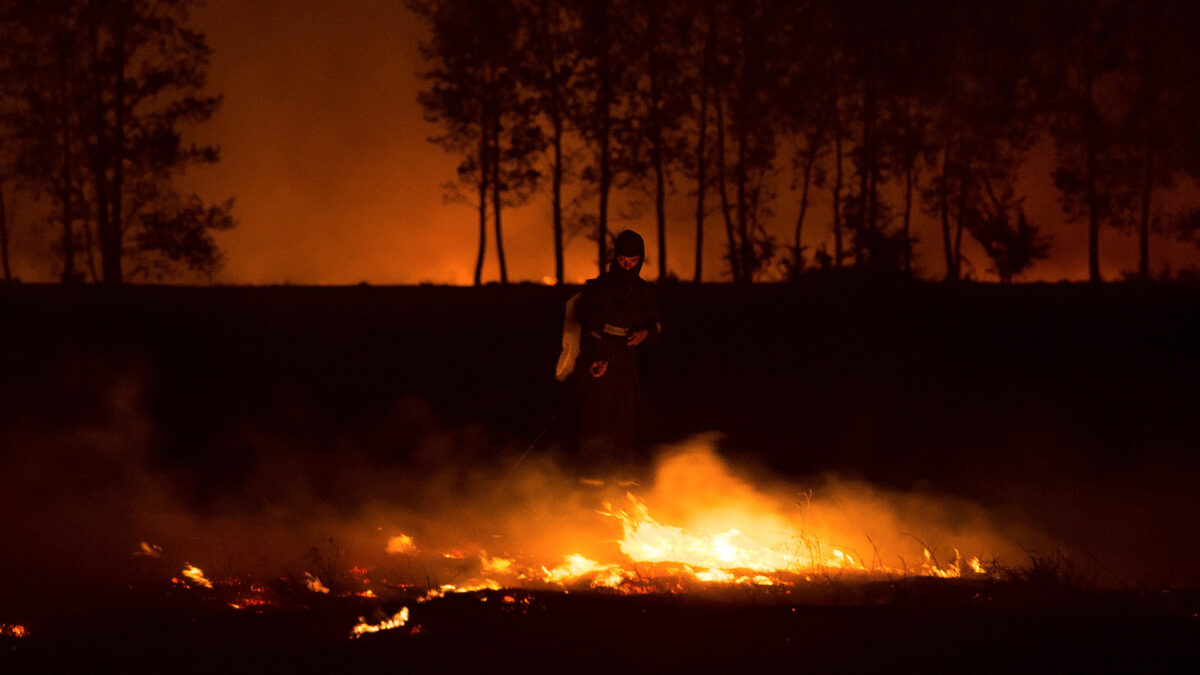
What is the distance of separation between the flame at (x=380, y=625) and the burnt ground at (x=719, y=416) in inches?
5.6

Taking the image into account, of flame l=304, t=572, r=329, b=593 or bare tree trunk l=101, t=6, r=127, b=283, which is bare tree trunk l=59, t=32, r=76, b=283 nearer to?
bare tree trunk l=101, t=6, r=127, b=283

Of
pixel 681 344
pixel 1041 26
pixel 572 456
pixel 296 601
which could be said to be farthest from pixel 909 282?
pixel 296 601

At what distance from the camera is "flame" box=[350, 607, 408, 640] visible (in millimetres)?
6375

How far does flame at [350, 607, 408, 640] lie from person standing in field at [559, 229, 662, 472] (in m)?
3.17

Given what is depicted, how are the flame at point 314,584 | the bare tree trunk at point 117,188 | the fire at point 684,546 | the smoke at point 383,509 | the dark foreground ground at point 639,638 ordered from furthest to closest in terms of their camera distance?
the bare tree trunk at point 117,188
the fire at point 684,546
the smoke at point 383,509
the flame at point 314,584
the dark foreground ground at point 639,638

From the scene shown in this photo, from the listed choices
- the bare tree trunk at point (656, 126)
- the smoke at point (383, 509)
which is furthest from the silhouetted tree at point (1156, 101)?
the smoke at point (383, 509)

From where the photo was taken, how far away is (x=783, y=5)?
38.1 meters

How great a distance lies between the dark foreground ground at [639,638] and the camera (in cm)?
602

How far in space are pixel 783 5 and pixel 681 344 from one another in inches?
831

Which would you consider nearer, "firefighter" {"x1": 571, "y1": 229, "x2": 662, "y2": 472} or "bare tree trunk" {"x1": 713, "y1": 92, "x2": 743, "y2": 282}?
"firefighter" {"x1": 571, "y1": 229, "x2": 662, "y2": 472}

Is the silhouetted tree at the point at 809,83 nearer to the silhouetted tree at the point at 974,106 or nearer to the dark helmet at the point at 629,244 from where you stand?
the silhouetted tree at the point at 974,106

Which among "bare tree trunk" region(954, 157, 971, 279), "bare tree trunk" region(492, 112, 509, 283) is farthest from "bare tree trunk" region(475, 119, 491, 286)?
"bare tree trunk" region(954, 157, 971, 279)

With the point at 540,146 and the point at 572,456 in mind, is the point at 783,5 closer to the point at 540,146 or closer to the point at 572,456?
the point at 540,146

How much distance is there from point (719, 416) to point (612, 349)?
262 inches
